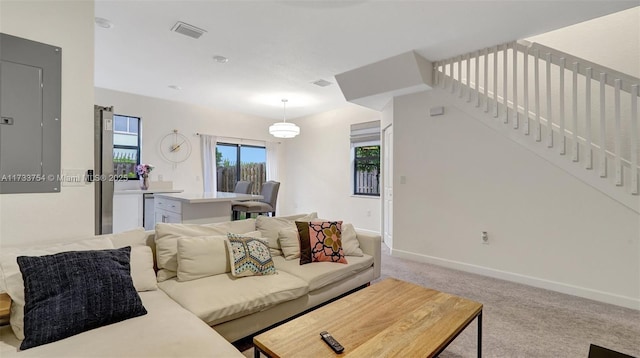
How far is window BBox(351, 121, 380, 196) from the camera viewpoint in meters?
5.78

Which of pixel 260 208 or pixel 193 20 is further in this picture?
pixel 260 208

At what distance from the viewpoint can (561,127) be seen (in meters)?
Answer: 2.99

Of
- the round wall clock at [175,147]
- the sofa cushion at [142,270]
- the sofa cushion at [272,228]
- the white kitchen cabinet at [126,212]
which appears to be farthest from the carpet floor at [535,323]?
the round wall clock at [175,147]

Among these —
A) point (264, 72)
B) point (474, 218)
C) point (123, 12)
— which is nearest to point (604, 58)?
point (474, 218)

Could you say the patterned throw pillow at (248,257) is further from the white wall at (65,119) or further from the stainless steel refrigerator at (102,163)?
the stainless steel refrigerator at (102,163)

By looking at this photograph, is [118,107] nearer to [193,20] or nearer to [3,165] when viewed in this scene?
[193,20]

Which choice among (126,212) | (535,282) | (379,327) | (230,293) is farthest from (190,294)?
(126,212)

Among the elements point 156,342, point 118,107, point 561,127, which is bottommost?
point 156,342

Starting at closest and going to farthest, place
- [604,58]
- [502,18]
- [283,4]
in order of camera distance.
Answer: [283,4] < [502,18] < [604,58]

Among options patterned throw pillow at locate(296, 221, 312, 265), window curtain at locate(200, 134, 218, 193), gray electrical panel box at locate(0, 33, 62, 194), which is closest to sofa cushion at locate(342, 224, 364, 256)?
patterned throw pillow at locate(296, 221, 312, 265)

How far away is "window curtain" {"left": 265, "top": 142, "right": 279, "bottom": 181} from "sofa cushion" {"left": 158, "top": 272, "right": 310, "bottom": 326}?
5.41 meters

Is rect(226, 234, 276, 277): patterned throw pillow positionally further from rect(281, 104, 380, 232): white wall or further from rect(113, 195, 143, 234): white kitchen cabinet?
rect(281, 104, 380, 232): white wall

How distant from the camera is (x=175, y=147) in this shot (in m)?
5.84

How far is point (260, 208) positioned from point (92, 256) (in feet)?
11.7
